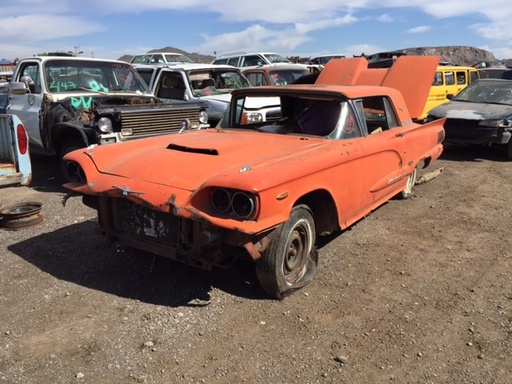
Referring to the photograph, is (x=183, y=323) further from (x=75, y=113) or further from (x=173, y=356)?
(x=75, y=113)

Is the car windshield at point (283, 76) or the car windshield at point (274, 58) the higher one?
the car windshield at point (274, 58)

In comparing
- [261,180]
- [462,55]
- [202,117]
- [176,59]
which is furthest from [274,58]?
[462,55]

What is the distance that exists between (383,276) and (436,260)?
684 mm

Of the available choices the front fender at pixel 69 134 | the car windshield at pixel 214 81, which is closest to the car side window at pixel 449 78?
the car windshield at pixel 214 81

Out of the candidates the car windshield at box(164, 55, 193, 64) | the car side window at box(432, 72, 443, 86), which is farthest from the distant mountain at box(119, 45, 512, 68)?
the car side window at box(432, 72, 443, 86)

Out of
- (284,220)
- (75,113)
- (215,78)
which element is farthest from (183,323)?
(215,78)

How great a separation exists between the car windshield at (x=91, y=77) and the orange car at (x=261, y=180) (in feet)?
10.5

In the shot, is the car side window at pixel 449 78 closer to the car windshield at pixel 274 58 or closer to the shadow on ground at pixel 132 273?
the car windshield at pixel 274 58

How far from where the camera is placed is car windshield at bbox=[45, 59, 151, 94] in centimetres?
697

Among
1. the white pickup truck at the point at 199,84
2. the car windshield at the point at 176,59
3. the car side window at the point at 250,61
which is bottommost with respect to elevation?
the white pickup truck at the point at 199,84

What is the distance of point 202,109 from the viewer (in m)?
7.16

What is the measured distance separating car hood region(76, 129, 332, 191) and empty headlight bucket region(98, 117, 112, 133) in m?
1.71

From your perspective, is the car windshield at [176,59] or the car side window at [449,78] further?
the car windshield at [176,59]

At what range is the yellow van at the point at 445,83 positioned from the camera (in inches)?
479
